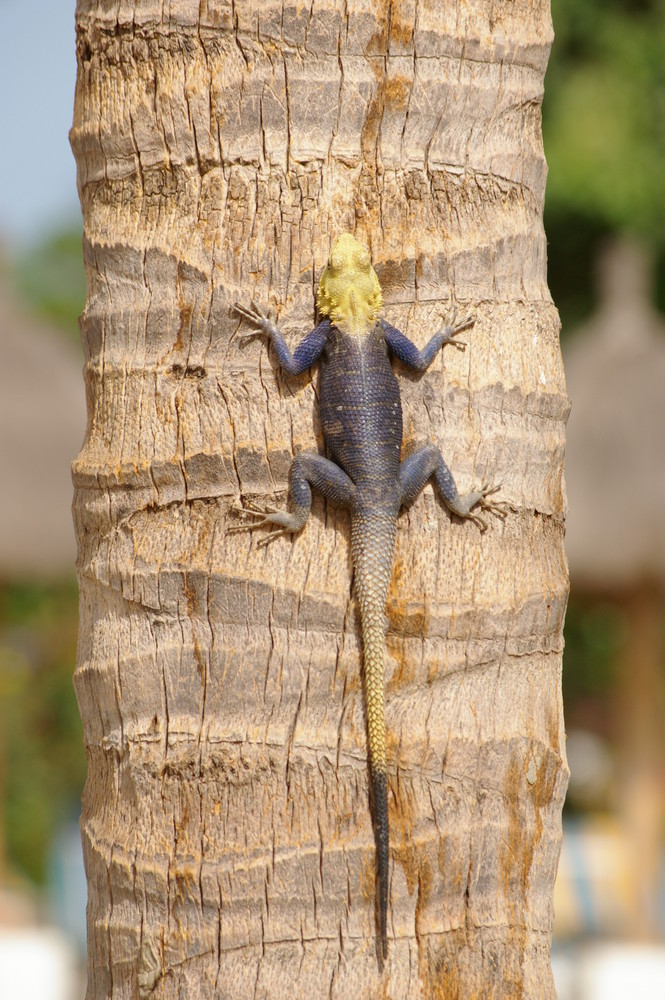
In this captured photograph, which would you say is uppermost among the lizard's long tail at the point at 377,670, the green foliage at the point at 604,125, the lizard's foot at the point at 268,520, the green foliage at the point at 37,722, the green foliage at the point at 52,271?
the green foliage at the point at 52,271

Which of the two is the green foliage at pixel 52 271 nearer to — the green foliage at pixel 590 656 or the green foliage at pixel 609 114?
the green foliage at pixel 590 656

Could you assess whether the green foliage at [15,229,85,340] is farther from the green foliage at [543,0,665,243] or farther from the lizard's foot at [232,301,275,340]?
the lizard's foot at [232,301,275,340]

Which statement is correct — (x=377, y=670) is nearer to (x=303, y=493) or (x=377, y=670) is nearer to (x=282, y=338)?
(x=303, y=493)

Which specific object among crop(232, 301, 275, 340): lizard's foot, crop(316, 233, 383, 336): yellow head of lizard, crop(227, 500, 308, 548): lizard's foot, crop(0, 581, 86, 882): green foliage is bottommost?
crop(227, 500, 308, 548): lizard's foot

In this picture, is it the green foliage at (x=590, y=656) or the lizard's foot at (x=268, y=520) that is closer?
the lizard's foot at (x=268, y=520)

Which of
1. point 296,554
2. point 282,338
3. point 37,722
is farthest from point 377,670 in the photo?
point 37,722

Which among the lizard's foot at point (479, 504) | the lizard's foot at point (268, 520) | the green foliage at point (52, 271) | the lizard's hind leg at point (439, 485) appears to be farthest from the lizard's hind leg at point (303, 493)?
the green foliage at point (52, 271)

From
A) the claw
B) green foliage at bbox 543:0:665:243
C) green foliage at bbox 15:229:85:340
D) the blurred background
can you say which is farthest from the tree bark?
green foliage at bbox 15:229:85:340

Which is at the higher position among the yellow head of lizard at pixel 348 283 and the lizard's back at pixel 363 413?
the yellow head of lizard at pixel 348 283
